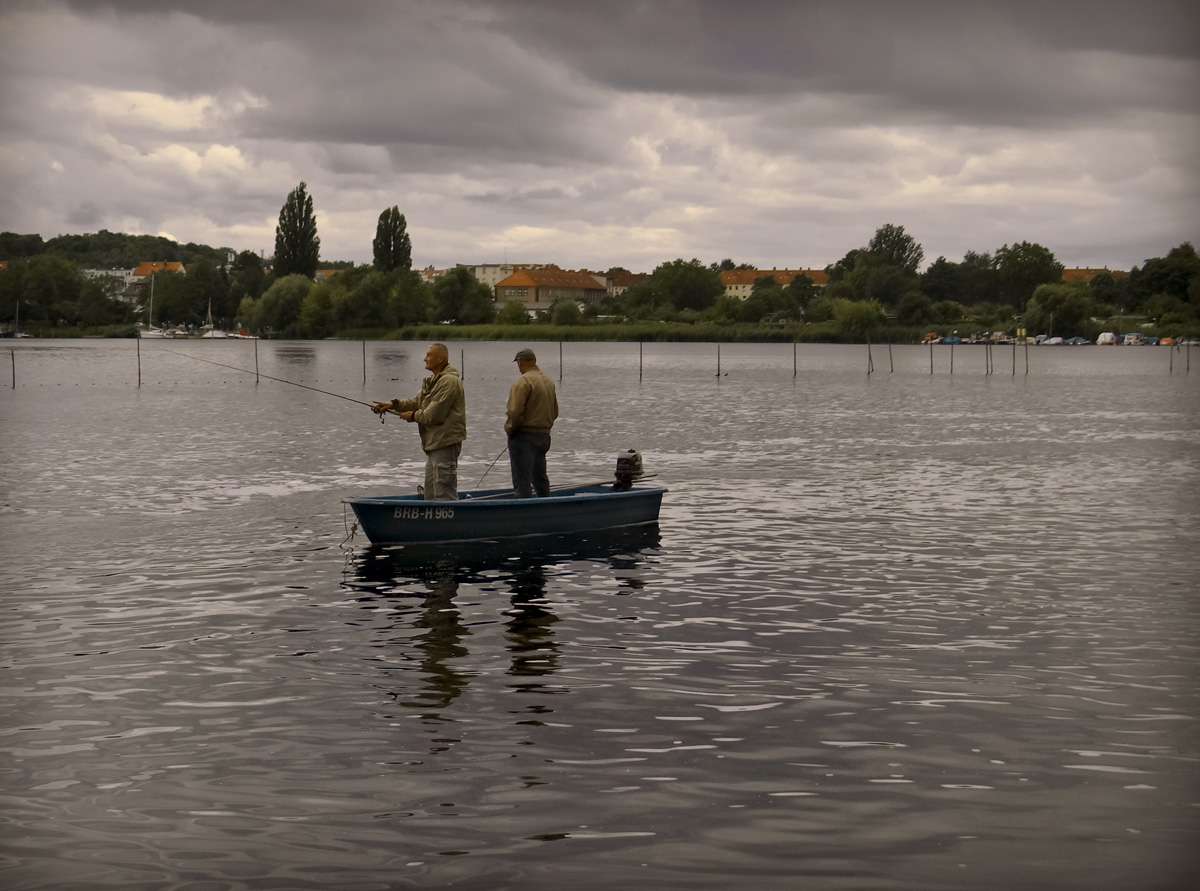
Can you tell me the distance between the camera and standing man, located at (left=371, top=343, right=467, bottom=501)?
17.6 metres

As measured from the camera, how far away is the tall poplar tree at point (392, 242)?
180 meters

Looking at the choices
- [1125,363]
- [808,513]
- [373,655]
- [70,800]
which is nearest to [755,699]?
[373,655]

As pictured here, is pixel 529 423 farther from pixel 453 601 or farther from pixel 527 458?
pixel 453 601

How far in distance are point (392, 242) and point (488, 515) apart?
16682 centimetres

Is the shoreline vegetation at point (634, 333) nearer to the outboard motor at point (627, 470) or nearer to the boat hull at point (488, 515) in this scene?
the outboard motor at point (627, 470)

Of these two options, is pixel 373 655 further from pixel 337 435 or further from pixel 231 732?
pixel 337 435

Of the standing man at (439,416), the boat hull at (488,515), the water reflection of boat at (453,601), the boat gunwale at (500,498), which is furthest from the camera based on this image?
the boat hull at (488,515)

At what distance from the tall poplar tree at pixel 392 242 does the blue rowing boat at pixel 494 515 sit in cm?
16410

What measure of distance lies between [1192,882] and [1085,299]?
206855mm

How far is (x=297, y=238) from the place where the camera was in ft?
589

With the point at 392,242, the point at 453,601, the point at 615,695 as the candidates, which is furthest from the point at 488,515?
the point at 392,242

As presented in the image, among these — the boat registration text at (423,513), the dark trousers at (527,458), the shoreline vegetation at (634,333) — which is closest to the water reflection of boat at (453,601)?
the boat registration text at (423,513)

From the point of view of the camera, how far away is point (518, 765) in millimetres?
9016

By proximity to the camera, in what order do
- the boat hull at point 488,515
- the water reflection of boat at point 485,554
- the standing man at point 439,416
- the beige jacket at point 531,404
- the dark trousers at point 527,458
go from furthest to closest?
the dark trousers at point 527,458
the beige jacket at point 531,404
the boat hull at point 488,515
the standing man at point 439,416
the water reflection of boat at point 485,554
